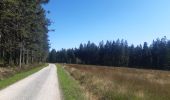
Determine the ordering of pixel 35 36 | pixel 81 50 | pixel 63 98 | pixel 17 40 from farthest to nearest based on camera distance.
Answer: pixel 81 50 → pixel 35 36 → pixel 17 40 → pixel 63 98

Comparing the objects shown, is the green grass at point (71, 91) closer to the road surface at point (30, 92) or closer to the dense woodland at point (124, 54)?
the road surface at point (30, 92)

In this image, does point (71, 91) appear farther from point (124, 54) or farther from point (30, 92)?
point (124, 54)

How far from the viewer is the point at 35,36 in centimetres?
5988

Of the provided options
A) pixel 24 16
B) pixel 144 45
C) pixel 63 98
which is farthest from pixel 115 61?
pixel 63 98

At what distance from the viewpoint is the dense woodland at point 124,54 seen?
120831 millimetres

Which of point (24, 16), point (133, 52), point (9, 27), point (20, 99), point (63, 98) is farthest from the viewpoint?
point (133, 52)

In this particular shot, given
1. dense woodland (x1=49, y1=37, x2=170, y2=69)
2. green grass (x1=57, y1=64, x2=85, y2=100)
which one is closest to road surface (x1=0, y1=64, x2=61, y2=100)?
green grass (x1=57, y1=64, x2=85, y2=100)

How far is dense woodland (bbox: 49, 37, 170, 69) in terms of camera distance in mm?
120831

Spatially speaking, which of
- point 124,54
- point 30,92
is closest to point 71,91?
point 30,92

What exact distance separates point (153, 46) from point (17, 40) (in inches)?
3349

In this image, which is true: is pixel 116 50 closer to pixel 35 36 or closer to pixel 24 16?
pixel 35 36

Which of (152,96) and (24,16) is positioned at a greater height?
(24,16)

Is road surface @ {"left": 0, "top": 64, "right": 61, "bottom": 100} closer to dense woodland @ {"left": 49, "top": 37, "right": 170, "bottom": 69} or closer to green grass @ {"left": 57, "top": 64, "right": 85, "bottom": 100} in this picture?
green grass @ {"left": 57, "top": 64, "right": 85, "bottom": 100}

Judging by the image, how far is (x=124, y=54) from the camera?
141750 mm
